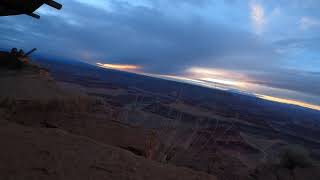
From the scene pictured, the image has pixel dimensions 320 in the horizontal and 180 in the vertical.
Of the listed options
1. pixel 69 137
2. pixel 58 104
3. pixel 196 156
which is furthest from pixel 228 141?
pixel 69 137

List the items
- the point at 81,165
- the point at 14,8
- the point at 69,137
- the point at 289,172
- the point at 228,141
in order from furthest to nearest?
1. the point at 228,141
2. the point at 289,172
3. the point at 14,8
4. the point at 69,137
5. the point at 81,165

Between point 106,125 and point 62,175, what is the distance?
135 inches

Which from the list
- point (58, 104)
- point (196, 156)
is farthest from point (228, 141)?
point (58, 104)

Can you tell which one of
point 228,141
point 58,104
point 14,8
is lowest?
point 228,141

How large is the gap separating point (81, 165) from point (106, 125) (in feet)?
10.1

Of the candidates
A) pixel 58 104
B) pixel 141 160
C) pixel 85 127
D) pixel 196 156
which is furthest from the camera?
pixel 196 156

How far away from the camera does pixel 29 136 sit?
15.6 feet

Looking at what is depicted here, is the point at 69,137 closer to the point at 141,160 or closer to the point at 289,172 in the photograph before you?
the point at 141,160

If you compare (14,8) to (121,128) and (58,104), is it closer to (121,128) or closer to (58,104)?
(121,128)

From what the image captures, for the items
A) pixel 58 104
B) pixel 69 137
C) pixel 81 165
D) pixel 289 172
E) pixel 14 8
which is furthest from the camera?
pixel 289 172

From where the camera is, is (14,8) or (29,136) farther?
(14,8)

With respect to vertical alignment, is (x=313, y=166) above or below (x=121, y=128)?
below

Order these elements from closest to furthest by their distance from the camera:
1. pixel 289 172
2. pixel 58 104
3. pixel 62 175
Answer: pixel 62 175
pixel 58 104
pixel 289 172

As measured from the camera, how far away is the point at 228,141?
108ft
